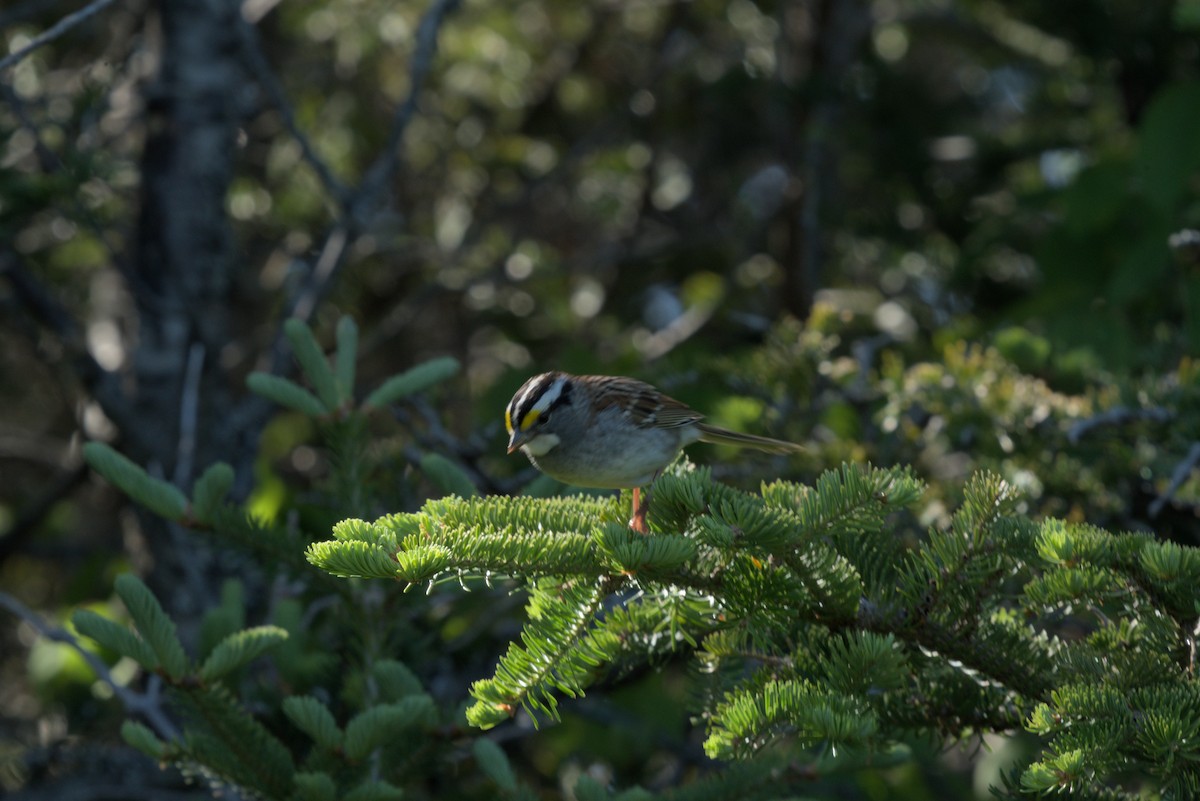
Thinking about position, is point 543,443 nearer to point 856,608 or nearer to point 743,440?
point 743,440

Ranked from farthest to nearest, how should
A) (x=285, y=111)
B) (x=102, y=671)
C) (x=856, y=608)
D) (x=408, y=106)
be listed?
(x=408, y=106) → (x=285, y=111) → (x=102, y=671) → (x=856, y=608)

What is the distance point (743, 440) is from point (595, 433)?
548 mm

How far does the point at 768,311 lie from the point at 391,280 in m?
2.26

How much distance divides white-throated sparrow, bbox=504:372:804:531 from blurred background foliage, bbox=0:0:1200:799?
0.32 m

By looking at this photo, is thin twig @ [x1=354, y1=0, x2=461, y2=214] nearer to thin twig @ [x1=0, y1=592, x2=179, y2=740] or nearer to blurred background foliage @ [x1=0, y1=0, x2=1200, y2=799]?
blurred background foliage @ [x1=0, y1=0, x2=1200, y2=799]

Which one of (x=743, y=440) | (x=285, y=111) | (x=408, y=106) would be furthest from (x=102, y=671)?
(x=408, y=106)

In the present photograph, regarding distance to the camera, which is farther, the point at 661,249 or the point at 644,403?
the point at 661,249

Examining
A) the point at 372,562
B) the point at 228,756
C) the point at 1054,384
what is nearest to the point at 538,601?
the point at 372,562

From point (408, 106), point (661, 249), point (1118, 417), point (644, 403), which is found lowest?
point (661, 249)

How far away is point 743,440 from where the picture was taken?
3.71 metres

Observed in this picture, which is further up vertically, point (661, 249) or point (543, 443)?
point (543, 443)

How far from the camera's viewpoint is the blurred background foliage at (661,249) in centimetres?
379

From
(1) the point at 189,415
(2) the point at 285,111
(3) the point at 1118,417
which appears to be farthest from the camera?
(2) the point at 285,111

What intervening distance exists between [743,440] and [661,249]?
3231 mm
